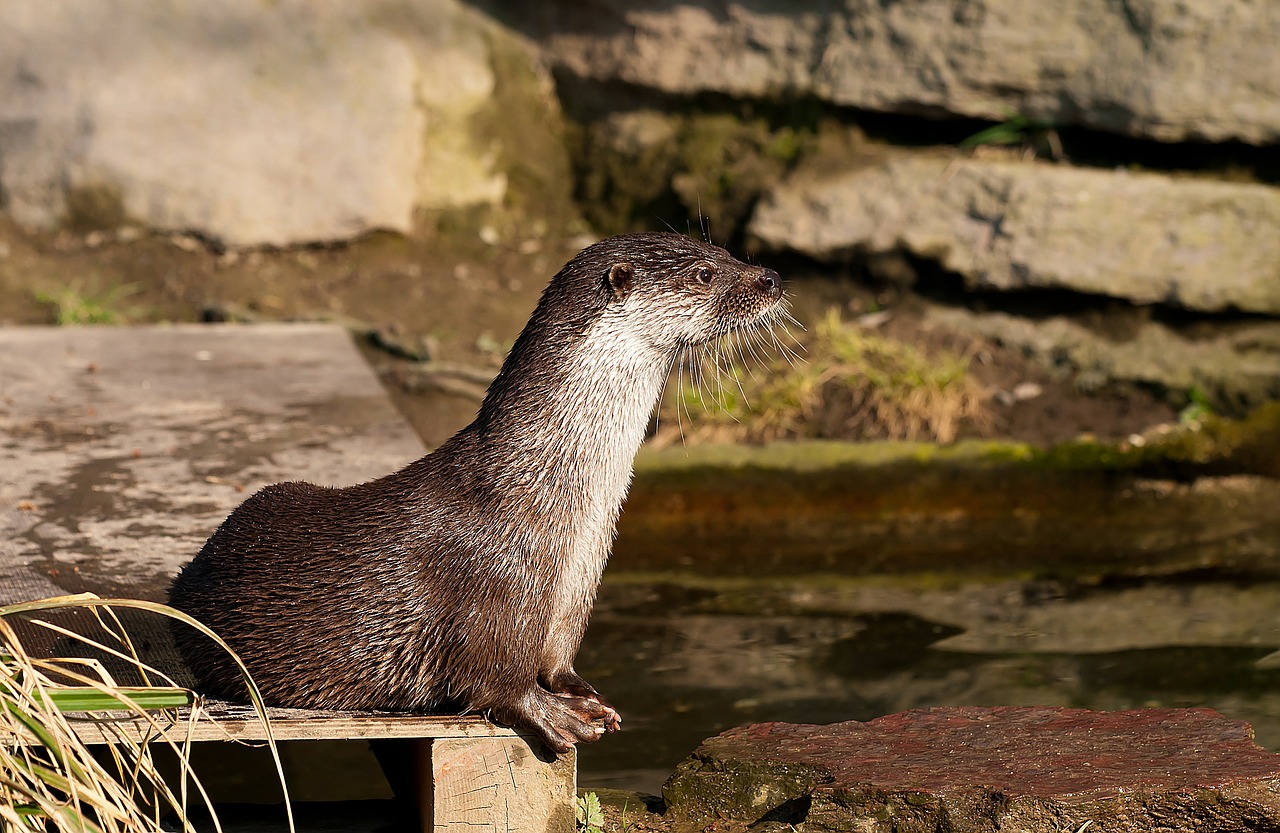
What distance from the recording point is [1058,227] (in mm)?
6691

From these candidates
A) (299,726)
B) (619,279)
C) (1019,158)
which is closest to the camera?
(299,726)

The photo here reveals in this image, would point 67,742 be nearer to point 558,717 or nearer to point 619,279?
point 558,717

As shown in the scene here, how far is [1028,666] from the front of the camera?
4426 millimetres

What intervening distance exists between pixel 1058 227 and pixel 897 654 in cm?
281

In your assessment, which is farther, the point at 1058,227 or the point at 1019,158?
the point at 1019,158

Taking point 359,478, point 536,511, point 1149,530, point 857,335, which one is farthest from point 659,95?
point 536,511

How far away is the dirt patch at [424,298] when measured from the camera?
6.27m

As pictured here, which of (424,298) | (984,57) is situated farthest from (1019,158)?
(424,298)

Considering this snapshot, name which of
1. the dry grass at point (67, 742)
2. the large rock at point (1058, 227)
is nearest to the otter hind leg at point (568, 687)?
the dry grass at point (67, 742)

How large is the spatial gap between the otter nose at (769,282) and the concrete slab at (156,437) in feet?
4.72

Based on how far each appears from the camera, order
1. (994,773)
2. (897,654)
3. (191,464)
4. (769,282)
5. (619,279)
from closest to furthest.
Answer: (994,773)
(619,279)
(769,282)
(191,464)
(897,654)

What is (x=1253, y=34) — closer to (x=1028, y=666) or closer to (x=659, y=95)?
(x=659, y=95)

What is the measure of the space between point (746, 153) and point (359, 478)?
152 inches

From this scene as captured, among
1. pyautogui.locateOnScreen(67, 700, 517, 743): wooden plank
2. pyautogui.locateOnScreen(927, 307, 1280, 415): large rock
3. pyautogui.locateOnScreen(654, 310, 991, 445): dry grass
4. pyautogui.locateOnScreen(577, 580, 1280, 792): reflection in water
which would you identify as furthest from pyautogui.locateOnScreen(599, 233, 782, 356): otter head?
pyautogui.locateOnScreen(927, 307, 1280, 415): large rock
